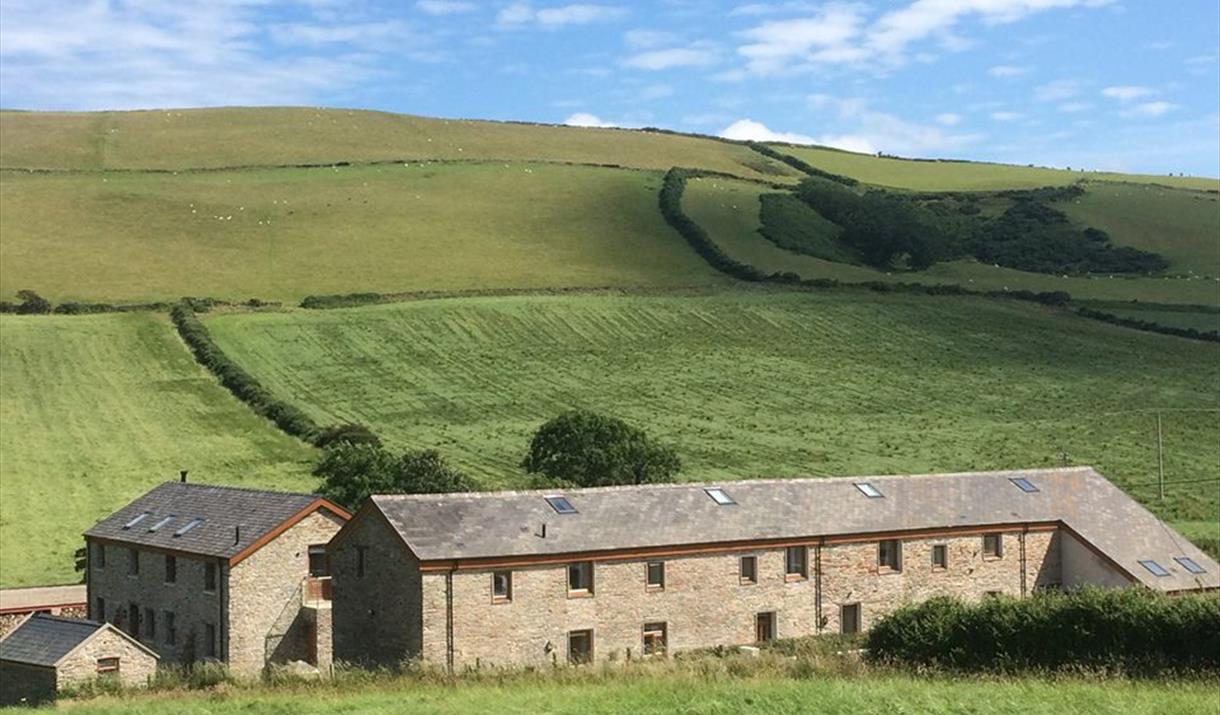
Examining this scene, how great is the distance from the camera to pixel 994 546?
52969 millimetres

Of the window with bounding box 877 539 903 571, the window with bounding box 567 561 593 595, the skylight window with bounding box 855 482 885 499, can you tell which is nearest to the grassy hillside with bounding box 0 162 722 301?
the skylight window with bounding box 855 482 885 499

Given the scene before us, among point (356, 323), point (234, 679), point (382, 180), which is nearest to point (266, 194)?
point (382, 180)

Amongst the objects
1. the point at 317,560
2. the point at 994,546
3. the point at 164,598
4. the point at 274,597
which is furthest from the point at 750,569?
the point at 164,598

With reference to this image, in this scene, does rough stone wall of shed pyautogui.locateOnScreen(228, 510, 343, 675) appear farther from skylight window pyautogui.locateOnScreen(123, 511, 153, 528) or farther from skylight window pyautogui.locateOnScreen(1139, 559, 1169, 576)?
skylight window pyautogui.locateOnScreen(1139, 559, 1169, 576)

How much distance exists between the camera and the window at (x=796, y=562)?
49719 millimetres

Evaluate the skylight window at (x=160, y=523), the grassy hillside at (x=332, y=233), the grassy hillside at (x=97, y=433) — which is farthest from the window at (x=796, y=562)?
the grassy hillside at (x=332, y=233)

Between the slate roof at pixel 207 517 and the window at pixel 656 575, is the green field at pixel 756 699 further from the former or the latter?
the slate roof at pixel 207 517

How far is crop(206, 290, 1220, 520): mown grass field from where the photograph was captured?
77750mm

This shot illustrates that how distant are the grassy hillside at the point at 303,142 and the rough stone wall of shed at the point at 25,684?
106857 millimetres

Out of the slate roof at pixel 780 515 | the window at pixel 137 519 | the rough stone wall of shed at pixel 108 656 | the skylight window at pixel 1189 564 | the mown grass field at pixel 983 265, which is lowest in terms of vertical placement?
the rough stone wall of shed at pixel 108 656

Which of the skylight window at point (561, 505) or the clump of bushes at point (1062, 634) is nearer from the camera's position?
the clump of bushes at point (1062, 634)

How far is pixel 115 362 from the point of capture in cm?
9312

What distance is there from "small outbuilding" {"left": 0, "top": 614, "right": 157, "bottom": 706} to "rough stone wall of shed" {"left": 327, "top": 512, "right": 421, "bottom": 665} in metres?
5.81

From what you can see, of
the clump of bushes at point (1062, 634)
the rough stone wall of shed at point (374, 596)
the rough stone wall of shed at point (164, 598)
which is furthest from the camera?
the rough stone wall of shed at point (164, 598)
